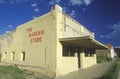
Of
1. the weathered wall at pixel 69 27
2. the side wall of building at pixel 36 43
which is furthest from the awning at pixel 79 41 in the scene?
the side wall of building at pixel 36 43

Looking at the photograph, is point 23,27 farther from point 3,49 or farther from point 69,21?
point 3,49

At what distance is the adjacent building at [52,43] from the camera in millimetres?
14328

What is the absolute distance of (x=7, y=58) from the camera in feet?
81.0

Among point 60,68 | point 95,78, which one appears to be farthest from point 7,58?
point 95,78

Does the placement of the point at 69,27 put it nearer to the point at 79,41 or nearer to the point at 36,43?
the point at 79,41

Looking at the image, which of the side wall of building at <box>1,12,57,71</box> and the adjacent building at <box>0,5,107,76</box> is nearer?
the adjacent building at <box>0,5,107,76</box>

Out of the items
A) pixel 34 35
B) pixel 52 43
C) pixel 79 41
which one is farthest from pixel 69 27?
pixel 34 35

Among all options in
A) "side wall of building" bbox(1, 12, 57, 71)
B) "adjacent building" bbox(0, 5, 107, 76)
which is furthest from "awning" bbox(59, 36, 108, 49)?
"side wall of building" bbox(1, 12, 57, 71)

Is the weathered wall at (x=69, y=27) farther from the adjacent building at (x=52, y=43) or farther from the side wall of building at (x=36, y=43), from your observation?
the side wall of building at (x=36, y=43)

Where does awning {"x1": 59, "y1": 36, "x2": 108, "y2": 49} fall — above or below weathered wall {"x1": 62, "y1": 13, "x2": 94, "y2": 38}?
below

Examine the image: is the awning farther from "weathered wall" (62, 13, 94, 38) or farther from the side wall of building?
→ the side wall of building

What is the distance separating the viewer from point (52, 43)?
47.8ft

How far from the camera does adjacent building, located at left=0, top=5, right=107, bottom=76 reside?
47.0 ft

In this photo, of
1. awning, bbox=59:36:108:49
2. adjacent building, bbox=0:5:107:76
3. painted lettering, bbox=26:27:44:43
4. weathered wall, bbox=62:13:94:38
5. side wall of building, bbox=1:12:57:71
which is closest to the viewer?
awning, bbox=59:36:108:49
